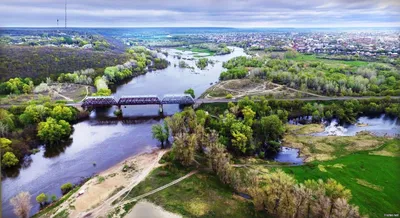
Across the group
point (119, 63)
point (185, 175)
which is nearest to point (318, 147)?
point (185, 175)

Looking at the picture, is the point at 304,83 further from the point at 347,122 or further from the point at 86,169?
the point at 86,169

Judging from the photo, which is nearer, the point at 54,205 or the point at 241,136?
the point at 54,205

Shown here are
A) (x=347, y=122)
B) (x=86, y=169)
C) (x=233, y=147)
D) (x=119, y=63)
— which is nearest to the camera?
(x=86, y=169)

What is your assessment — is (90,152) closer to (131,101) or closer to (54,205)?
(54,205)

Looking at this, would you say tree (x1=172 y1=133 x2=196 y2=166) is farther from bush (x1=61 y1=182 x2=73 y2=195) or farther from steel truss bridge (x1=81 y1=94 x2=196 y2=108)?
steel truss bridge (x1=81 y1=94 x2=196 y2=108)

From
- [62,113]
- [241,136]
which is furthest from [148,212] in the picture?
[62,113]

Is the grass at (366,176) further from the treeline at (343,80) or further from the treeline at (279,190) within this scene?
the treeline at (343,80)
